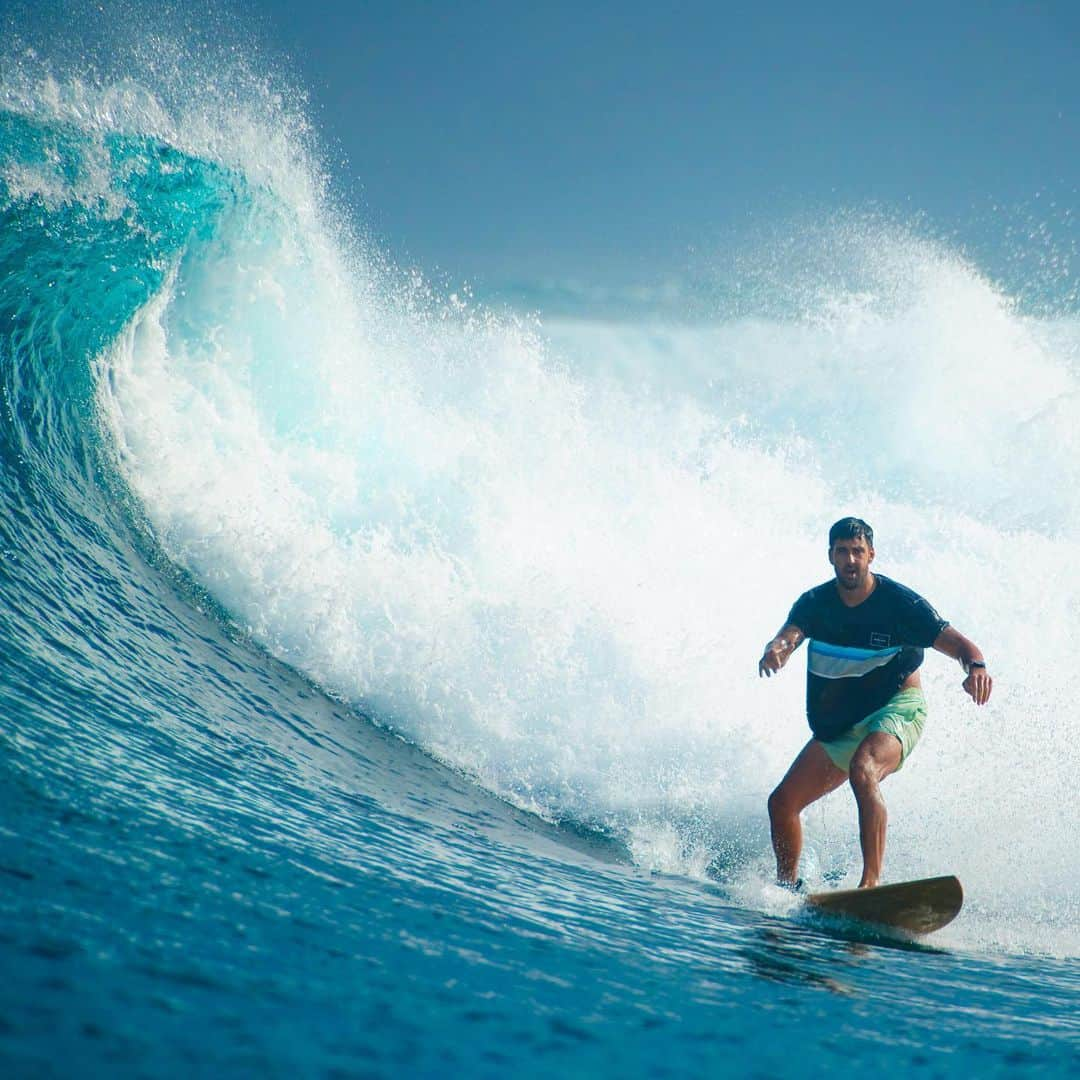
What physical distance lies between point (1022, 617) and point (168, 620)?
31.2ft

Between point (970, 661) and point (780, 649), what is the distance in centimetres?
85

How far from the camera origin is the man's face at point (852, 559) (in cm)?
458

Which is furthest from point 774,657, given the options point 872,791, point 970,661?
point 970,661

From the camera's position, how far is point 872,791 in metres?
4.21

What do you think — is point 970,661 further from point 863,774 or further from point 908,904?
point 908,904

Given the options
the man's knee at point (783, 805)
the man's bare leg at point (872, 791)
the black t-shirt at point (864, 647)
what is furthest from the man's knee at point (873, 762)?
the man's knee at point (783, 805)

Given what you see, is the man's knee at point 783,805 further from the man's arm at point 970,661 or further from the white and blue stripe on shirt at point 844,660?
the man's arm at point 970,661

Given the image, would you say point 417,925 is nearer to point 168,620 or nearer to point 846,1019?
point 846,1019

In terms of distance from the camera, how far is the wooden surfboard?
363cm

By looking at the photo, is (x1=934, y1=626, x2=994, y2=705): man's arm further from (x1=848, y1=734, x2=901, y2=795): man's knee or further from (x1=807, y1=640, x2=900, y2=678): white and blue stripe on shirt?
(x1=848, y1=734, x2=901, y2=795): man's knee

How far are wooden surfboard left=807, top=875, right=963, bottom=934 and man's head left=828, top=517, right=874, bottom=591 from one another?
1.48 meters

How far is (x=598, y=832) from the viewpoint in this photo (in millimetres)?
5219

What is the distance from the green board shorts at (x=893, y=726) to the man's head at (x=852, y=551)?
0.60 m

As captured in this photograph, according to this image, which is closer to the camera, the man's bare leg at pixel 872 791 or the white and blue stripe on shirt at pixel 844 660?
the man's bare leg at pixel 872 791
